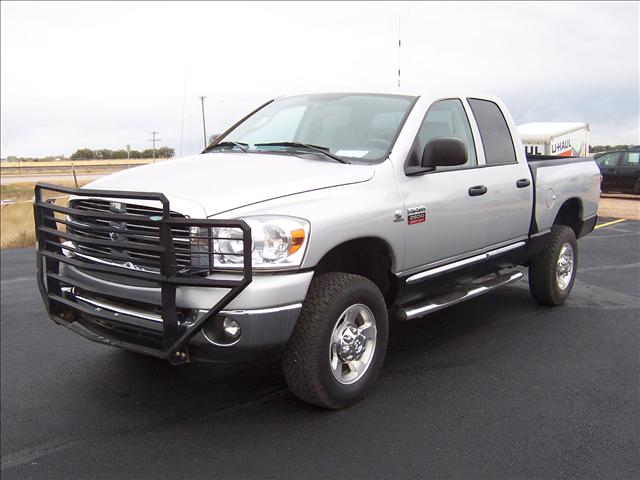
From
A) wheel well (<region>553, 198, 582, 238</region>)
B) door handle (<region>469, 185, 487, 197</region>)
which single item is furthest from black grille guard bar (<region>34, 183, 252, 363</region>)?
wheel well (<region>553, 198, 582, 238</region>)

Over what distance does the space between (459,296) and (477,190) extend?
0.84 metres

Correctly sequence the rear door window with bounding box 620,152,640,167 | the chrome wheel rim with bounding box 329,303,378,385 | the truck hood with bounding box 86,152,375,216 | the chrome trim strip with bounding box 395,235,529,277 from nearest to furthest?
the truck hood with bounding box 86,152,375,216 < the chrome wheel rim with bounding box 329,303,378,385 < the chrome trim strip with bounding box 395,235,529,277 < the rear door window with bounding box 620,152,640,167

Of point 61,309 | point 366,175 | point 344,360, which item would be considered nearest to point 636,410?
point 344,360

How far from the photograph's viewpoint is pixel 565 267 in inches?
231

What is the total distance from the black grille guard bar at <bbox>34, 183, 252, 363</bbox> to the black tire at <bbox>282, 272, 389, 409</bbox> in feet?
1.75

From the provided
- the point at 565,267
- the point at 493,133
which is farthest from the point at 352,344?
the point at 565,267

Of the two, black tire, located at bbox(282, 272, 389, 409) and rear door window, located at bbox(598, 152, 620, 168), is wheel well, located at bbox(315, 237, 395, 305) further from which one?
rear door window, located at bbox(598, 152, 620, 168)

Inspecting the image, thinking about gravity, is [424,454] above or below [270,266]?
below

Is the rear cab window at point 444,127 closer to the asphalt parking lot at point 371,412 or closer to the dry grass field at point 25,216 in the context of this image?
the asphalt parking lot at point 371,412

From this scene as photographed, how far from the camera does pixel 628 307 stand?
19.0ft

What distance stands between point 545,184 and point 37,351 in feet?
16.1

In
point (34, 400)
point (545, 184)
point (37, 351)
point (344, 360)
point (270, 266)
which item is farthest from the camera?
point (545, 184)

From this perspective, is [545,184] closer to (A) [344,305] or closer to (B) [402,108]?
(B) [402,108]

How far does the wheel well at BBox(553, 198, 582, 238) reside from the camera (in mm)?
6047
